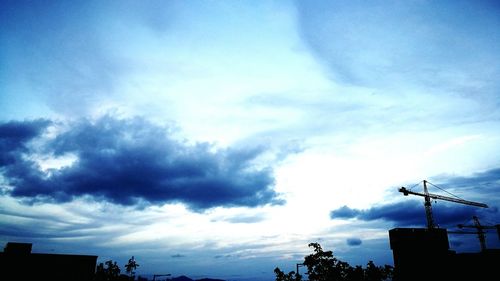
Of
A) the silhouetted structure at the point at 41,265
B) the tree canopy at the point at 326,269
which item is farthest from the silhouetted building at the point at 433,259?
the silhouetted structure at the point at 41,265

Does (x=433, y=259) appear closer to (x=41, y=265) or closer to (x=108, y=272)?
(x=41, y=265)

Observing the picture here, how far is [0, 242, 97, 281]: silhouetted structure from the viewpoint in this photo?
39.4 m

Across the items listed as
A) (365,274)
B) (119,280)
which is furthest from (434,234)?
(119,280)

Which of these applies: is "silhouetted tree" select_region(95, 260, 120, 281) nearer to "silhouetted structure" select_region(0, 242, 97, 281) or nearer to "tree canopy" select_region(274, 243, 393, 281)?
"silhouetted structure" select_region(0, 242, 97, 281)

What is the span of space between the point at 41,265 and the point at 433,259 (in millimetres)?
49877

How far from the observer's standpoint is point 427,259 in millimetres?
25859

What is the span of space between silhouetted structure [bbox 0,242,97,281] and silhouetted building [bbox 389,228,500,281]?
43.3 metres

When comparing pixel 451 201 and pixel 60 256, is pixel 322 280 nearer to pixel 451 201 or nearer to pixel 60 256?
pixel 60 256

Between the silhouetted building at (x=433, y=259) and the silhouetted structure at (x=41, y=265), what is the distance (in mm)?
43269

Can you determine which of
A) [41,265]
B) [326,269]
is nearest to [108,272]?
[41,265]

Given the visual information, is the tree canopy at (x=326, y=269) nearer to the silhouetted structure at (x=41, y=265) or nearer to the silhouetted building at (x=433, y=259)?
the silhouetted building at (x=433, y=259)

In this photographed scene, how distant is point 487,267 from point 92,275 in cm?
4983

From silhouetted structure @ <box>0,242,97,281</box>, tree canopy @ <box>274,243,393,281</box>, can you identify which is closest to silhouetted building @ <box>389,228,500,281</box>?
tree canopy @ <box>274,243,393,281</box>

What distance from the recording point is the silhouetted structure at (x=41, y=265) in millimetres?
39438
